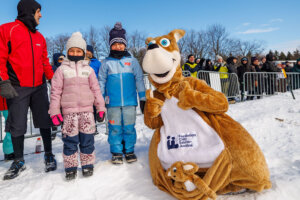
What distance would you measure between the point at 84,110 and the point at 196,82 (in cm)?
140

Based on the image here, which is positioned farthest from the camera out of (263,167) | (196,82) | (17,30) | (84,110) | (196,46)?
(196,46)

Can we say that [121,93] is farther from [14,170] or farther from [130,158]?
[14,170]

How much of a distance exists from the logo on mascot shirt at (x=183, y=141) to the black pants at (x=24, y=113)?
1.91 m

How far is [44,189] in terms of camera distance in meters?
2.40

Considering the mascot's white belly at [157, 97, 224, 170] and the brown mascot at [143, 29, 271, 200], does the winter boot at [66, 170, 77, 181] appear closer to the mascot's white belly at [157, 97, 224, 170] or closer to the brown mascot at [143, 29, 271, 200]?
the brown mascot at [143, 29, 271, 200]

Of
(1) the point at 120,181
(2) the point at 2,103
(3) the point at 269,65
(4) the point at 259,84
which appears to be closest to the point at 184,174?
(1) the point at 120,181

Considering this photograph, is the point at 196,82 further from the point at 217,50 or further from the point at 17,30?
the point at 217,50

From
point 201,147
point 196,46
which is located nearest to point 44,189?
point 201,147

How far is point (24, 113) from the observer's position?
2.86m

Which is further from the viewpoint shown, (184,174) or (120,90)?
(120,90)

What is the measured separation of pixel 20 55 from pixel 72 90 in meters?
0.93

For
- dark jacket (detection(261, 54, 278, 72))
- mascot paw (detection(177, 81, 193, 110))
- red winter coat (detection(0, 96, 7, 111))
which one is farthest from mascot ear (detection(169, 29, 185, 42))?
dark jacket (detection(261, 54, 278, 72))

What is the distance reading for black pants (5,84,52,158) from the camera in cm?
280

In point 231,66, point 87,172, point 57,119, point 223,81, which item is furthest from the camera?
point 231,66
